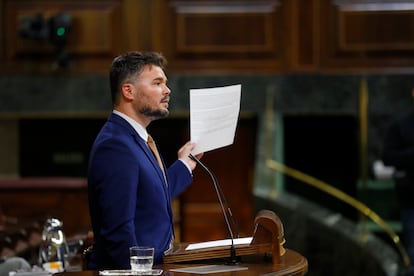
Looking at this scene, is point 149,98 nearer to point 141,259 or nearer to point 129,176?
point 129,176

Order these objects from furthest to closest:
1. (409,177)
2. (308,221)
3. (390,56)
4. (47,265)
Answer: (390,56) < (308,221) < (409,177) < (47,265)

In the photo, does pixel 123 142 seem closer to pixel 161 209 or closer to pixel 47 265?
pixel 161 209

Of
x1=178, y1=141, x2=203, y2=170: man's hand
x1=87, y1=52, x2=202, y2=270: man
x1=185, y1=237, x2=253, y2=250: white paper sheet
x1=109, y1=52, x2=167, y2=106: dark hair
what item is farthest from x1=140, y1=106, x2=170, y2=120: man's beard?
x1=185, y1=237, x2=253, y2=250: white paper sheet

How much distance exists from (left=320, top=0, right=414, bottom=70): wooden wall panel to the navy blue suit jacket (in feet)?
17.4

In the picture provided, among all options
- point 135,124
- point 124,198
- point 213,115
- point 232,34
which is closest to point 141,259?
point 124,198

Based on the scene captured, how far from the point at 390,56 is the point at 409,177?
2567 millimetres

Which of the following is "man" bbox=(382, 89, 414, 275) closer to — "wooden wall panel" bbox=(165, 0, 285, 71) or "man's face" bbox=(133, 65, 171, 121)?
"wooden wall panel" bbox=(165, 0, 285, 71)

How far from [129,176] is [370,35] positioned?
18.4ft

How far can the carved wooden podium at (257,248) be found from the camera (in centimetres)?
307

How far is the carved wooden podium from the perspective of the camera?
3.07 metres

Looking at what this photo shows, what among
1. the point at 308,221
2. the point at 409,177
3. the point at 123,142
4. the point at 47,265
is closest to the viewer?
the point at 123,142

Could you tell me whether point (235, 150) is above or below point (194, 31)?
below

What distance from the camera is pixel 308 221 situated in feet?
21.3

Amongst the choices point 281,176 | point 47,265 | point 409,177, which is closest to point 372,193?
point 281,176
